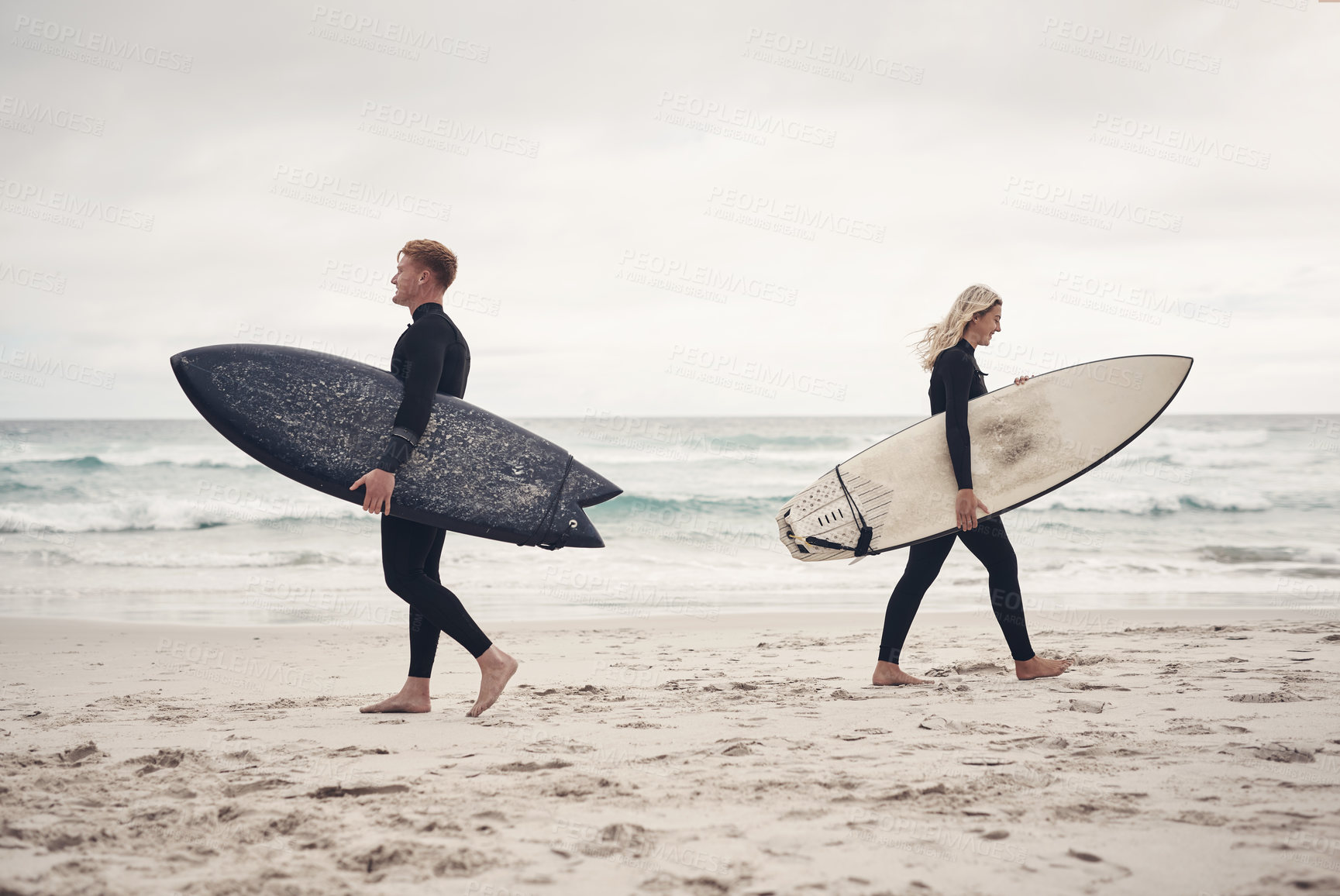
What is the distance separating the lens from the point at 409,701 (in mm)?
3303

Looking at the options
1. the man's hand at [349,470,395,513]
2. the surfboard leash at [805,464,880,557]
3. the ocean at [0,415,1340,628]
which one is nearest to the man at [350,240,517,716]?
the man's hand at [349,470,395,513]

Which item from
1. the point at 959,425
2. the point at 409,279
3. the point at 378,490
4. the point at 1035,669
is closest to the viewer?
the point at 378,490

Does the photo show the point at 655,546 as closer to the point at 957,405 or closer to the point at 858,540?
the point at 858,540

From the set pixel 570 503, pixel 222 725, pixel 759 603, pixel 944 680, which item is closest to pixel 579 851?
pixel 570 503

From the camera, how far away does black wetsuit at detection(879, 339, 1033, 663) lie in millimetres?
3582

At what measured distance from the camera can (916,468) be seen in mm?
3990

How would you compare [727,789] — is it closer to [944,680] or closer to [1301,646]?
[944,680]

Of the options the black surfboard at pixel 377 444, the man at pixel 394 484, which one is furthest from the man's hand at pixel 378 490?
the black surfboard at pixel 377 444

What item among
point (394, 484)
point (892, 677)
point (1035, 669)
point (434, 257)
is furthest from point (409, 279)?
point (1035, 669)

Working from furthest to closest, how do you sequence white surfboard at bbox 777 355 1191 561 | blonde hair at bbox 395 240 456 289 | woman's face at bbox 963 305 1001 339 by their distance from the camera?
1. white surfboard at bbox 777 355 1191 561
2. woman's face at bbox 963 305 1001 339
3. blonde hair at bbox 395 240 456 289

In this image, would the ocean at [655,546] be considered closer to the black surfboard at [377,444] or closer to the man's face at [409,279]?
the black surfboard at [377,444]

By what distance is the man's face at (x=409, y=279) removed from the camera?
3182 millimetres

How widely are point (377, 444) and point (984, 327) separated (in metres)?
2.60

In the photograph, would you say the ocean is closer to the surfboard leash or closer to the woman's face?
the surfboard leash
